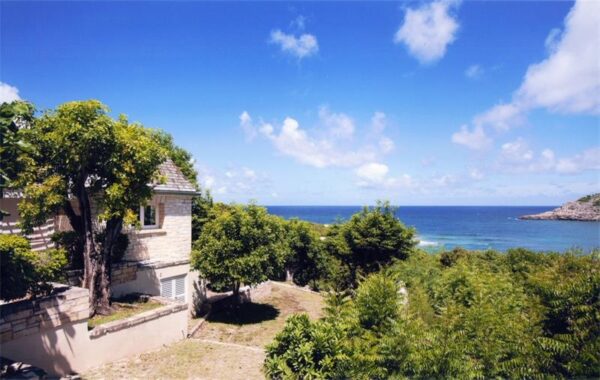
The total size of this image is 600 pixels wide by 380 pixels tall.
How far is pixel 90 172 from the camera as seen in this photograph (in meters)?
11.4

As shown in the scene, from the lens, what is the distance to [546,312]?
7.13m

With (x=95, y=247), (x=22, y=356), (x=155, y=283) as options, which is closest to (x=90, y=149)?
(x=95, y=247)

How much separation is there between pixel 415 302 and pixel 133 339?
9.01 metres

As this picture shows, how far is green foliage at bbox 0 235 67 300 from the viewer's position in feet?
24.3

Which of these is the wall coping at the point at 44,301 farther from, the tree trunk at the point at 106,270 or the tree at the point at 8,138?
the tree at the point at 8,138

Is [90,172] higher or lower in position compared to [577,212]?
higher

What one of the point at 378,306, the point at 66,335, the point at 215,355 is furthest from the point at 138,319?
the point at 378,306

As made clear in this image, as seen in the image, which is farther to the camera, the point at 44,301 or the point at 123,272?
the point at 123,272

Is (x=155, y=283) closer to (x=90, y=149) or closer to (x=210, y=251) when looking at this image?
(x=210, y=251)

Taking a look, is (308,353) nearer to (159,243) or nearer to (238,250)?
(238,250)

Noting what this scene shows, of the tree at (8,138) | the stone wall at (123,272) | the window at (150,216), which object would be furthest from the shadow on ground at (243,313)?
the tree at (8,138)

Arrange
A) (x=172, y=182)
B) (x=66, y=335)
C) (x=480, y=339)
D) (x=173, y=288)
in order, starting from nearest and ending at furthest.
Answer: (x=480, y=339)
(x=66, y=335)
(x=173, y=288)
(x=172, y=182)

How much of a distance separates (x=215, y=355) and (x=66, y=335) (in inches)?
167

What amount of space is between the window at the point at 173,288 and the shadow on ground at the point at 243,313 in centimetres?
191
